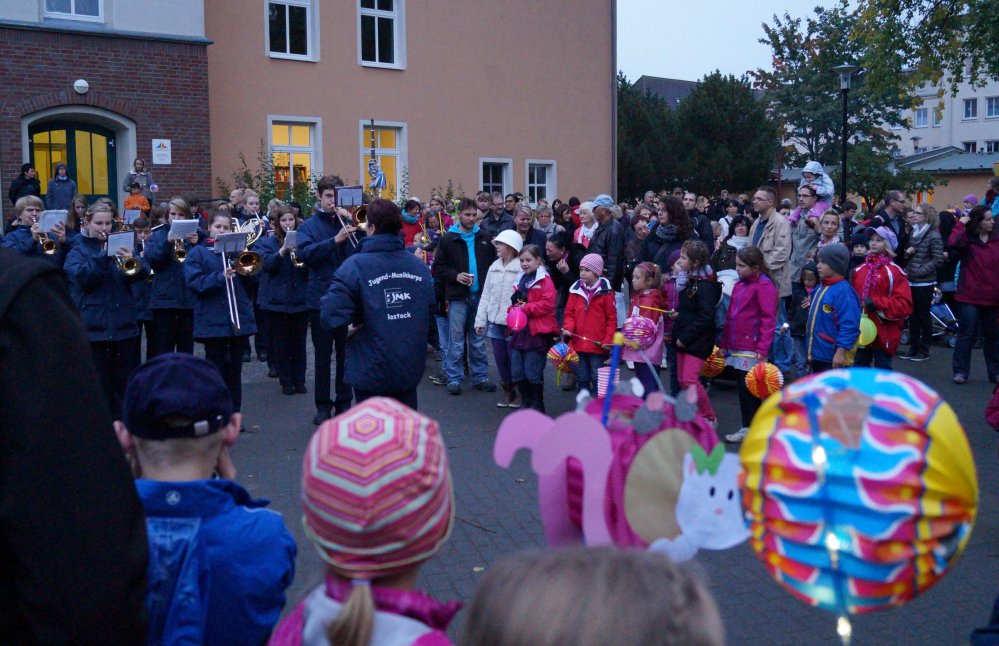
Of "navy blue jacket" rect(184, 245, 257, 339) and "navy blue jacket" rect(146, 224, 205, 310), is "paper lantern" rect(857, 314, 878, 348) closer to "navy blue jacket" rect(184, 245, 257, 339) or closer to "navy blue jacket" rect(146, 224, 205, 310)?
"navy blue jacket" rect(184, 245, 257, 339)

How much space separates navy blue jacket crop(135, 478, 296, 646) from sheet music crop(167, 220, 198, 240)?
20.9 feet

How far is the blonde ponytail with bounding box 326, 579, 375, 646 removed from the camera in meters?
1.88

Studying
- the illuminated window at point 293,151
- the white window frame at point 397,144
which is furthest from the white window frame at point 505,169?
the illuminated window at point 293,151

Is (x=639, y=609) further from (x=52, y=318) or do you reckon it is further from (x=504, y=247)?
(x=504, y=247)

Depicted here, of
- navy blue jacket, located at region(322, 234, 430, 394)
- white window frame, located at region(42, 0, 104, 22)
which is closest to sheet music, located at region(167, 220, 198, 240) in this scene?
navy blue jacket, located at region(322, 234, 430, 394)

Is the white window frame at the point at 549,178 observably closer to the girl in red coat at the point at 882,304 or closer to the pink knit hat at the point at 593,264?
the girl in red coat at the point at 882,304

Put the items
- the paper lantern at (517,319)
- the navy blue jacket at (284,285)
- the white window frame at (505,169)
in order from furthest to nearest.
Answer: the white window frame at (505,169)
the navy blue jacket at (284,285)
the paper lantern at (517,319)

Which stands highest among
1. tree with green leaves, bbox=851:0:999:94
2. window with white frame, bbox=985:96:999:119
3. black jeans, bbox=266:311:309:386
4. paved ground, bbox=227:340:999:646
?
window with white frame, bbox=985:96:999:119

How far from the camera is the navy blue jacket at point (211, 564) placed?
2.28 metres

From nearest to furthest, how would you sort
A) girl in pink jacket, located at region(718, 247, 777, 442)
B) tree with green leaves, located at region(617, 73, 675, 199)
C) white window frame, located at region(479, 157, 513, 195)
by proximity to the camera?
girl in pink jacket, located at region(718, 247, 777, 442) < white window frame, located at region(479, 157, 513, 195) < tree with green leaves, located at region(617, 73, 675, 199)

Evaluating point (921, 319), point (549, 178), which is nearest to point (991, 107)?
point (549, 178)

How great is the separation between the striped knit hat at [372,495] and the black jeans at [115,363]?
6.67 m

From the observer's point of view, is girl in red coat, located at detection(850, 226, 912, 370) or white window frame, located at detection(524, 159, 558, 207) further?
white window frame, located at detection(524, 159, 558, 207)

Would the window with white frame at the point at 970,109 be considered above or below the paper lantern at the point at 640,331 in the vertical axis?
above
